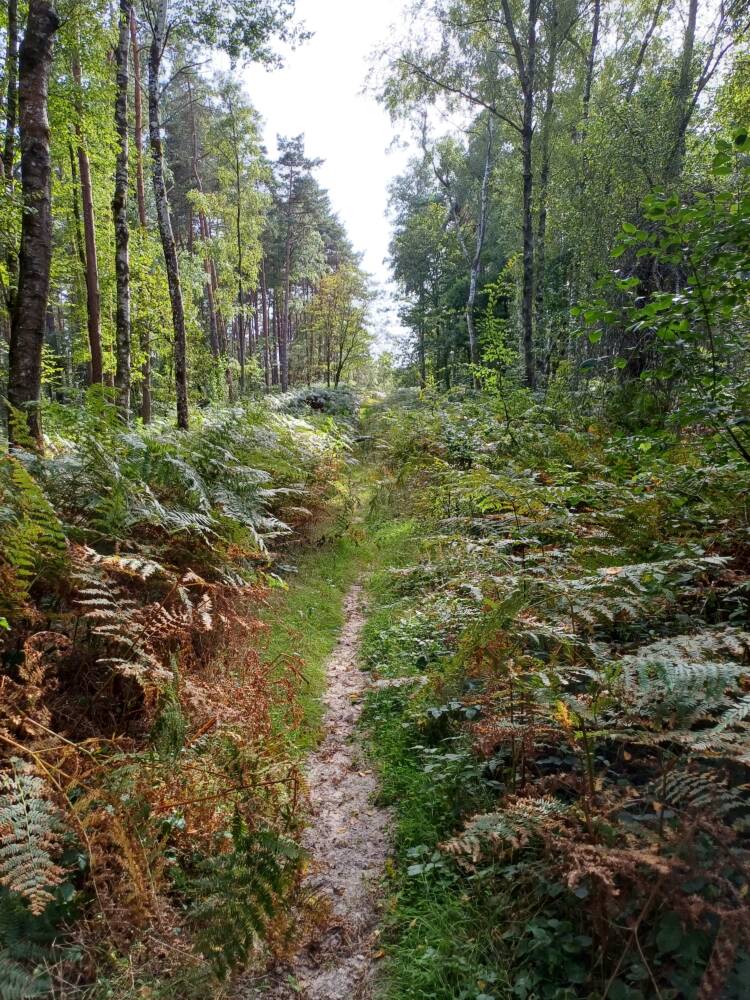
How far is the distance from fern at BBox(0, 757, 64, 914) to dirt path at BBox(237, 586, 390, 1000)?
941 mm

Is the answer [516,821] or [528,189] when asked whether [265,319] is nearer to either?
[528,189]

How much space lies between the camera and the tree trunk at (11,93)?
28.0 feet

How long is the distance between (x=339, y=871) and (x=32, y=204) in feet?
22.3

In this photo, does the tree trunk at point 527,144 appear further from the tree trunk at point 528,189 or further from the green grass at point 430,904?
the green grass at point 430,904

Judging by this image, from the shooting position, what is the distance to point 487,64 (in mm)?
17266

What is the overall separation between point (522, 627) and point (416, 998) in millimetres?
1742

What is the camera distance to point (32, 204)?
5523 millimetres

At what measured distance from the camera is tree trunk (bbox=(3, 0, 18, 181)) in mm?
8531

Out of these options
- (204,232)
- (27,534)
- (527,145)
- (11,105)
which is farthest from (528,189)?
(204,232)

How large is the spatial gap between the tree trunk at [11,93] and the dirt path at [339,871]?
1006 cm

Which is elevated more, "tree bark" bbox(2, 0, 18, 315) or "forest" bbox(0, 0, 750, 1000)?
"tree bark" bbox(2, 0, 18, 315)

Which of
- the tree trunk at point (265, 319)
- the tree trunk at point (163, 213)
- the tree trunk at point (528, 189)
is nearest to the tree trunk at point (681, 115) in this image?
the tree trunk at point (528, 189)

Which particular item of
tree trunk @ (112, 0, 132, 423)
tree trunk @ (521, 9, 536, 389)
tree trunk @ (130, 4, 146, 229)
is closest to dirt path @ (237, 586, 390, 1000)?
tree trunk @ (112, 0, 132, 423)

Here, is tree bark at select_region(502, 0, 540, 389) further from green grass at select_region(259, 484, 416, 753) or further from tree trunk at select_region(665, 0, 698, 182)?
green grass at select_region(259, 484, 416, 753)
